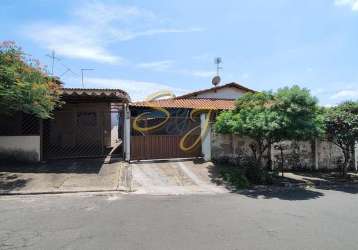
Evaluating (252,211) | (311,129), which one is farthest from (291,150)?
(252,211)

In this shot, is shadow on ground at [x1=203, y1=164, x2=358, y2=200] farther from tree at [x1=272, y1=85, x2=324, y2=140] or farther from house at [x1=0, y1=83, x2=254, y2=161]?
house at [x1=0, y1=83, x2=254, y2=161]

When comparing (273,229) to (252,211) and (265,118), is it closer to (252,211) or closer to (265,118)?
(252,211)

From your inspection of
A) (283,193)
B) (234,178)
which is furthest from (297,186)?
(234,178)

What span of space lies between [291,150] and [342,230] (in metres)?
8.76

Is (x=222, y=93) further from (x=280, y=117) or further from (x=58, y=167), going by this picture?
(x=58, y=167)

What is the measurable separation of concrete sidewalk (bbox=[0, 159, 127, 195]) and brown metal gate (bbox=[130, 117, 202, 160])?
1.20 meters

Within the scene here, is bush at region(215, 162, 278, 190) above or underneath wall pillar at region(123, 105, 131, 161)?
underneath

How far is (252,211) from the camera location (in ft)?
24.8

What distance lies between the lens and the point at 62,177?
11078 mm

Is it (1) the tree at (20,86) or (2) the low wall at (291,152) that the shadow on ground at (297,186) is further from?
(1) the tree at (20,86)

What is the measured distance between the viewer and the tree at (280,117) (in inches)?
434

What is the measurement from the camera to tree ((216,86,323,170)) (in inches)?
434

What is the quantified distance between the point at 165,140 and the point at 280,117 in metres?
5.40

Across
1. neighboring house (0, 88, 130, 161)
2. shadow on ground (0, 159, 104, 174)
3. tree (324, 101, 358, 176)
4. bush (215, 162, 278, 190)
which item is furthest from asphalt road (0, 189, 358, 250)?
neighboring house (0, 88, 130, 161)
